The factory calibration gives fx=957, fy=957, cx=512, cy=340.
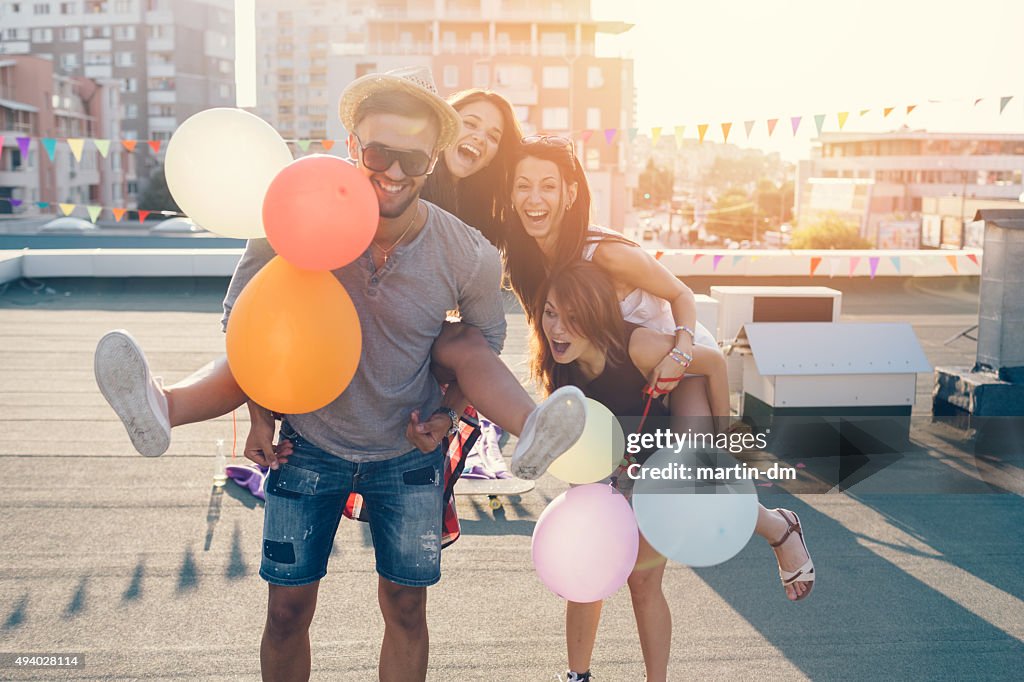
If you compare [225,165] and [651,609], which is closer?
[225,165]

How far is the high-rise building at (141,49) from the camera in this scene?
6900cm

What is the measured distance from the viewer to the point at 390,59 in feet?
166

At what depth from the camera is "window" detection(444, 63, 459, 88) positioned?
49.4m

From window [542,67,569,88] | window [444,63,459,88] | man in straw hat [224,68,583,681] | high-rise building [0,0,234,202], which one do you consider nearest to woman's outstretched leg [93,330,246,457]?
man in straw hat [224,68,583,681]

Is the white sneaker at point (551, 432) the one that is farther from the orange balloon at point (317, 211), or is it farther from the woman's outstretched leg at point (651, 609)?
the woman's outstretched leg at point (651, 609)

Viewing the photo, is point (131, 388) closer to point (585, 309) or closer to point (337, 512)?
point (337, 512)

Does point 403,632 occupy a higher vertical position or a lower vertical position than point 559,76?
lower

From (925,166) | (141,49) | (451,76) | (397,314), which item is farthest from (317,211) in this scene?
(925,166)

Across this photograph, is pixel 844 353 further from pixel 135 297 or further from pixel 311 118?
pixel 311 118

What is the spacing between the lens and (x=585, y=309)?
2516mm

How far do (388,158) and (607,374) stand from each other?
3.00 ft

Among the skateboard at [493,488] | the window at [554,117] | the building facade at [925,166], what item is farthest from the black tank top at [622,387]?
the building facade at [925,166]

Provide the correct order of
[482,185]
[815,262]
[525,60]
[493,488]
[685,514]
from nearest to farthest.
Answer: [685,514] < [482,185] < [493,488] < [815,262] < [525,60]

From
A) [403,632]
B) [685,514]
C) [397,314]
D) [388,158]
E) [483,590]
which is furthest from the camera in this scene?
[483,590]
